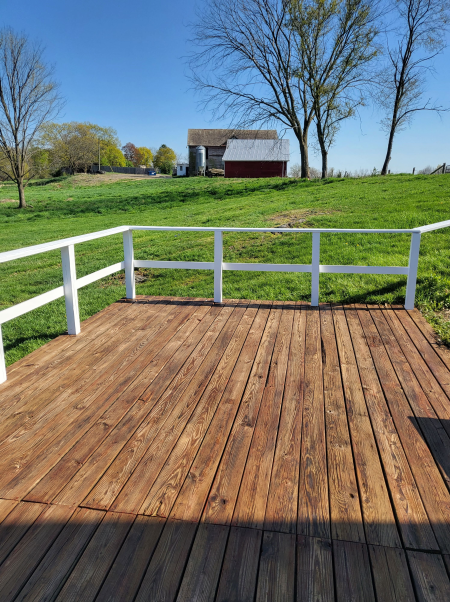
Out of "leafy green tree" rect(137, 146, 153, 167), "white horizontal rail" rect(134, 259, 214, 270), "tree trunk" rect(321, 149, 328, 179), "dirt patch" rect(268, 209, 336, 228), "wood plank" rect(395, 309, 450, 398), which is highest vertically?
"leafy green tree" rect(137, 146, 153, 167)

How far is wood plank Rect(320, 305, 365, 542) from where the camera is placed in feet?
6.08

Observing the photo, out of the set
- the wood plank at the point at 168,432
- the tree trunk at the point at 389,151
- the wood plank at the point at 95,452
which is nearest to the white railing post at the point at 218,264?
the wood plank at the point at 168,432

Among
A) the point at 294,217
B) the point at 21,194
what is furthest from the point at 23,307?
the point at 21,194

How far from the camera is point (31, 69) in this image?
17.8 m

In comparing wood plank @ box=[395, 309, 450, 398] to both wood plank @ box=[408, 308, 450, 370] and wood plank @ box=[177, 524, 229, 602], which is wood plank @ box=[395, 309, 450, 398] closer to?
wood plank @ box=[408, 308, 450, 370]

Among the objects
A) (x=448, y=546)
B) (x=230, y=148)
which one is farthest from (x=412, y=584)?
(x=230, y=148)

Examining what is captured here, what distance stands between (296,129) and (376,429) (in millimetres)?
20880

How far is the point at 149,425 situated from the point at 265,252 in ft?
19.6

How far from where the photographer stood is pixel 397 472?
2.22m

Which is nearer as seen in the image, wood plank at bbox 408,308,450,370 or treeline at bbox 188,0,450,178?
wood plank at bbox 408,308,450,370

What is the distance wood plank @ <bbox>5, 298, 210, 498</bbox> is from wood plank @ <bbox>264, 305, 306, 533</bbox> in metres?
1.05

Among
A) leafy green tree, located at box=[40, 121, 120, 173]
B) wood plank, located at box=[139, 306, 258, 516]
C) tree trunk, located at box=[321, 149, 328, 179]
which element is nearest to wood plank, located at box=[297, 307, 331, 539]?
wood plank, located at box=[139, 306, 258, 516]

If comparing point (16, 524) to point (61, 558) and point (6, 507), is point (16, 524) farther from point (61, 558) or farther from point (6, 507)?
point (61, 558)

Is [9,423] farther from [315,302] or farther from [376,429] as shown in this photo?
[315,302]
